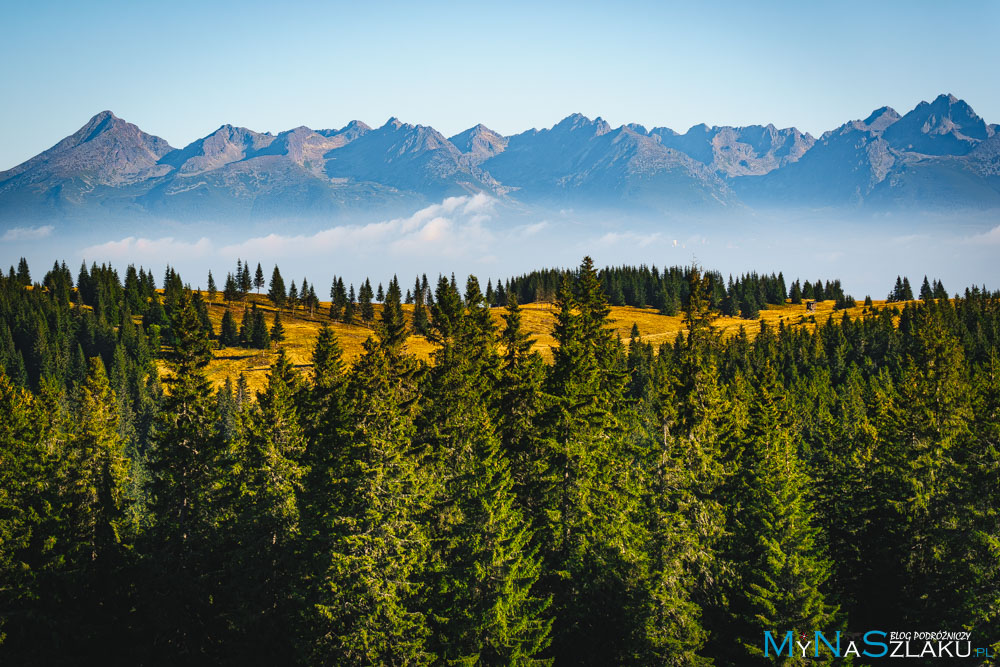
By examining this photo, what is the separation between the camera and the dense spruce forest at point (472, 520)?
103 ft

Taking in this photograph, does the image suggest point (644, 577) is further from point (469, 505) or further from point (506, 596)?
point (469, 505)

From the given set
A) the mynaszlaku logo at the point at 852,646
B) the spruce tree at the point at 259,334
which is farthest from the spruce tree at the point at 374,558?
the spruce tree at the point at 259,334

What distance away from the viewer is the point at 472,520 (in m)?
32.4

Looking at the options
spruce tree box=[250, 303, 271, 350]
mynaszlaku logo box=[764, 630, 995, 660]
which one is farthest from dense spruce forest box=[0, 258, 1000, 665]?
spruce tree box=[250, 303, 271, 350]

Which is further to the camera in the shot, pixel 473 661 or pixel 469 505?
pixel 469 505

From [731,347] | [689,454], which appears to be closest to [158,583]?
[689,454]

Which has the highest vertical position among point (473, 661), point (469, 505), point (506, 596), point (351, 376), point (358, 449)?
point (351, 376)

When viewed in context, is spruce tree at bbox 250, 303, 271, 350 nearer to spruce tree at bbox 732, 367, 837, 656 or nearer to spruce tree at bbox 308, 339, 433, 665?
spruce tree at bbox 308, 339, 433, 665

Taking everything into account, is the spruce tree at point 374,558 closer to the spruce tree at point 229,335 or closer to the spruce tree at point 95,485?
the spruce tree at point 95,485

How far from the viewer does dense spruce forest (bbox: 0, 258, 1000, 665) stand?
31.4m

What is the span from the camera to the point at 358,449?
101ft

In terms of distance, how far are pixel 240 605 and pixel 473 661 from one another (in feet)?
42.1

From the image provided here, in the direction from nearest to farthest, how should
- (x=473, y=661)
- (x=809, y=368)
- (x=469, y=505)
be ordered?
(x=473, y=661), (x=469, y=505), (x=809, y=368)

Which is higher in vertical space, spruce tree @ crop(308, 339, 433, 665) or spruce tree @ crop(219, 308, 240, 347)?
spruce tree @ crop(219, 308, 240, 347)
